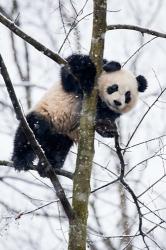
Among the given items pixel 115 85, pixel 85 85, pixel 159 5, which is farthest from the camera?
pixel 159 5

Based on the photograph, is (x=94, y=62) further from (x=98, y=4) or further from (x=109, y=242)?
(x=109, y=242)

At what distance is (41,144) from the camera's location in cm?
614

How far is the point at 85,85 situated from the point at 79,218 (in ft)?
3.38

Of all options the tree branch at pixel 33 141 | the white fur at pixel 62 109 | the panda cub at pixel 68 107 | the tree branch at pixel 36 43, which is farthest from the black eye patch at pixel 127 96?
the tree branch at pixel 33 141

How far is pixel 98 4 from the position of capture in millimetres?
4988

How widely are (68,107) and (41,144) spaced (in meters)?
0.47

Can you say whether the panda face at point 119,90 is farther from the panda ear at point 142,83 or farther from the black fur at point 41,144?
the black fur at point 41,144

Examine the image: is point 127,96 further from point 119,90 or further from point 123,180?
point 123,180

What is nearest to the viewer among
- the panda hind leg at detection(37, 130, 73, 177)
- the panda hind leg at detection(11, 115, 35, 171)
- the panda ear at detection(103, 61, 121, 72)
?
the panda hind leg at detection(11, 115, 35, 171)

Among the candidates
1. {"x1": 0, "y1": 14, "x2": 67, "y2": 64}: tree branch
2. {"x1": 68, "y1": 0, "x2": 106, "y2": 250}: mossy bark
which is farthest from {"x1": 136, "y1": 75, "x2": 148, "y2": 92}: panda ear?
{"x1": 0, "y1": 14, "x2": 67, "y2": 64}: tree branch

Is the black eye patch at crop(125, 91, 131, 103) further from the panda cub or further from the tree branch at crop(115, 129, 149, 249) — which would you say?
the tree branch at crop(115, 129, 149, 249)

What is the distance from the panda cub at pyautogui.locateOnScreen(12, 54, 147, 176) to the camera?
5828 mm

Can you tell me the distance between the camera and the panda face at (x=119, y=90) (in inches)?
229

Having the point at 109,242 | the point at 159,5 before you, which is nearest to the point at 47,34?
the point at 159,5
